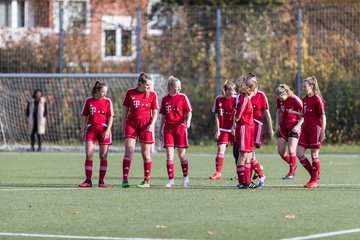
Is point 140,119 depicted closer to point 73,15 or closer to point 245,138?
point 245,138

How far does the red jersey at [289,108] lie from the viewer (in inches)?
756

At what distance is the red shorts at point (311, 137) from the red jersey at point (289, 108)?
1729 mm

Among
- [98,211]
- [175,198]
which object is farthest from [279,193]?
[98,211]

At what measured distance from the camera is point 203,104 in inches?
1304

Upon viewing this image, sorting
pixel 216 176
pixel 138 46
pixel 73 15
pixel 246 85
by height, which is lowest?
pixel 216 176

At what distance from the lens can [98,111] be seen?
1744cm

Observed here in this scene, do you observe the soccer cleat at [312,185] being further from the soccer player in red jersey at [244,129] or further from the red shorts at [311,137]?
the soccer player in red jersey at [244,129]

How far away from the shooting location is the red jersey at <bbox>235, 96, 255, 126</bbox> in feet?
53.8

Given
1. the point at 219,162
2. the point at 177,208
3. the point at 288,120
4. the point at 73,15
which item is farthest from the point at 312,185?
the point at 73,15

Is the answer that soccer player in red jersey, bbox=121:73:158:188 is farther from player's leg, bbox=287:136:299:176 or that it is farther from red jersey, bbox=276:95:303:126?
player's leg, bbox=287:136:299:176

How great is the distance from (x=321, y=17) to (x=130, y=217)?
828 inches

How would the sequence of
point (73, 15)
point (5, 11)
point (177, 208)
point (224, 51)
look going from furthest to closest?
1. point (5, 11)
2. point (73, 15)
3. point (224, 51)
4. point (177, 208)

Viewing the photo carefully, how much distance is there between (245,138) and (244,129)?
0.44 feet

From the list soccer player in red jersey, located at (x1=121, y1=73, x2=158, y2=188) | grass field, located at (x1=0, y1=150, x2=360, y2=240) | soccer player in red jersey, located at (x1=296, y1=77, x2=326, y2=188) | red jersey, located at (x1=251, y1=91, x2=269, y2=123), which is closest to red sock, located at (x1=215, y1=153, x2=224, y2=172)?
grass field, located at (x1=0, y1=150, x2=360, y2=240)
